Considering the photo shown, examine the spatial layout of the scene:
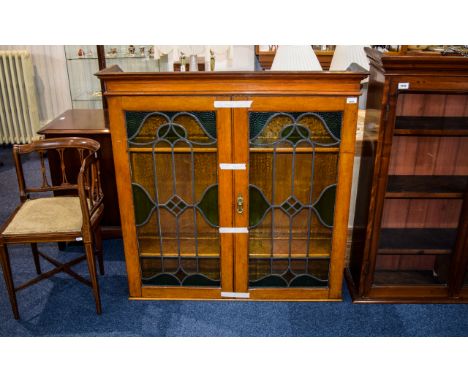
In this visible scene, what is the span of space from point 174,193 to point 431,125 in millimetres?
1430

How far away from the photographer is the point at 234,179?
254cm

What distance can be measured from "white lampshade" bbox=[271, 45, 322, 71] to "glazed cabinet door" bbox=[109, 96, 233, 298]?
0.80m

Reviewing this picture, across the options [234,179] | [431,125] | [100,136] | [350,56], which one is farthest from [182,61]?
[431,125]

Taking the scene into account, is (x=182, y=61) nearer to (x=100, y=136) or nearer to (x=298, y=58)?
(x=100, y=136)

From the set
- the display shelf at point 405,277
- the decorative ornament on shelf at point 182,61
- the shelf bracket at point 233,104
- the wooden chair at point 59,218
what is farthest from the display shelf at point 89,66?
the display shelf at point 405,277

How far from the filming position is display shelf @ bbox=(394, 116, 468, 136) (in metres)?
2.46

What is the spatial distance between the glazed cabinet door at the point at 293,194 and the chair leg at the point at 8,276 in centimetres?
126

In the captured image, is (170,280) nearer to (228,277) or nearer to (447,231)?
(228,277)

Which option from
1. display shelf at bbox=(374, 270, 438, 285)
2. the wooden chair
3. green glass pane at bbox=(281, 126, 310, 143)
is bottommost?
display shelf at bbox=(374, 270, 438, 285)

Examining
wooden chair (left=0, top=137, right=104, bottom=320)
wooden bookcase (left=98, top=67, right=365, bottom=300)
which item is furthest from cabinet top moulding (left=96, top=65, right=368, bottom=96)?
wooden chair (left=0, top=137, right=104, bottom=320)

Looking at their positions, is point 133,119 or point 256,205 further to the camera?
point 256,205

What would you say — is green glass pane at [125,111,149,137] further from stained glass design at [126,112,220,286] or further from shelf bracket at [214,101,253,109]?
shelf bracket at [214,101,253,109]

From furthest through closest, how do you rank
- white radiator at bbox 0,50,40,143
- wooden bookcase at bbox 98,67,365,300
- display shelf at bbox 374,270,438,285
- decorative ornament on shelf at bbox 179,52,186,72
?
1. white radiator at bbox 0,50,40,143
2. decorative ornament on shelf at bbox 179,52,186,72
3. display shelf at bbox 374,270,438,285
4. wooden bookcase at bbox 98,67,365,300

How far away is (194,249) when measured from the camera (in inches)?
108
